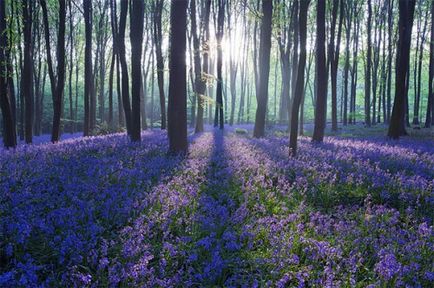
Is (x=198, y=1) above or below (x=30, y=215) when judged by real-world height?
above

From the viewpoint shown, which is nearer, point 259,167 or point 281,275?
point 281,275

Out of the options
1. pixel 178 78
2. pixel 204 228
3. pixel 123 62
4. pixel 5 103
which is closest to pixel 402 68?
pixel 178 78

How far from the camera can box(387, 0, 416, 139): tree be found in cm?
1764

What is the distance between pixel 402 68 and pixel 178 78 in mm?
12261

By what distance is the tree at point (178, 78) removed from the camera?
1055 centimetres

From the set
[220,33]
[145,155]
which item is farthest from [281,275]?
[220,33]

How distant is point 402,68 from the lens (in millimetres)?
17766

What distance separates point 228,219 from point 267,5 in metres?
15.7

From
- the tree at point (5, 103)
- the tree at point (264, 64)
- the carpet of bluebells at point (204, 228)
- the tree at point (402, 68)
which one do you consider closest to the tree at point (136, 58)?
the tree at point (5, 103)

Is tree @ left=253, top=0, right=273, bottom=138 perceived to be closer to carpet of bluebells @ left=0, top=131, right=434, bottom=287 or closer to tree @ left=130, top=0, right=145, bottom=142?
tree @ left=130, top=0, right=145, bottom=142

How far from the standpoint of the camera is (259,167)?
29.2ft

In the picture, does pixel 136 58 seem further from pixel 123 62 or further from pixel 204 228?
pixel 204 228

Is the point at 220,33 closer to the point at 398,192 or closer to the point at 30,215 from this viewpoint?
the point at 398,192

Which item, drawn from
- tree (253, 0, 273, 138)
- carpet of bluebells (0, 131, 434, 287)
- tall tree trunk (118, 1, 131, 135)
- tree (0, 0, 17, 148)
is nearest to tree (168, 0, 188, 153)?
carpet of bluebells (0, 131, 434, 287)
